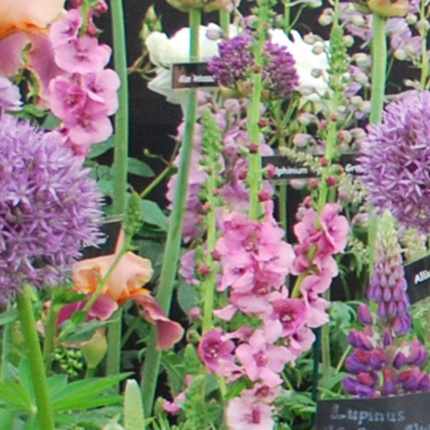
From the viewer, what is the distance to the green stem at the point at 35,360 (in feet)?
1.77

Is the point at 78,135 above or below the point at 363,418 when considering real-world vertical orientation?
above

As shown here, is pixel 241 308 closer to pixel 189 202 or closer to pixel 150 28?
pixel 189 202

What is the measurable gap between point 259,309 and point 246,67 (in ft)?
0.79

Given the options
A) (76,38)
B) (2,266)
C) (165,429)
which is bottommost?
(165,429)

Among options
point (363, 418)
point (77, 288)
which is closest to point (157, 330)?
point (77, 288)

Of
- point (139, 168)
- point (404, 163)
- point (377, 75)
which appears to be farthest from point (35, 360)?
point (139, 168)

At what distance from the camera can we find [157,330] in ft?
2.93

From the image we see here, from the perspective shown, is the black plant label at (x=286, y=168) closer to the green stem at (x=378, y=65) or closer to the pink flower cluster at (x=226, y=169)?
the pink flower cluster at (x=226, y=169)

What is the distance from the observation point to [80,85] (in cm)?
82

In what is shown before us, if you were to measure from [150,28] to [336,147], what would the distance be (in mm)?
445

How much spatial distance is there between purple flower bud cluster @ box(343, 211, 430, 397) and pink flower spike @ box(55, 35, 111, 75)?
34 centimetres

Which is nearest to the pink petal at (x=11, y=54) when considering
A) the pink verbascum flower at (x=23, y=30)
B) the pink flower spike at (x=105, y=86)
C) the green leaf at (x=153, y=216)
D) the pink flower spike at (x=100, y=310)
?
the pink verbascum flower at (x=23, y=30)

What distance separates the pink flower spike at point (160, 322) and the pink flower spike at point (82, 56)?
0.21 meters

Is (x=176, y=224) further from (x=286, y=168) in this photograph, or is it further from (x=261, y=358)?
(x=261, y=358)
